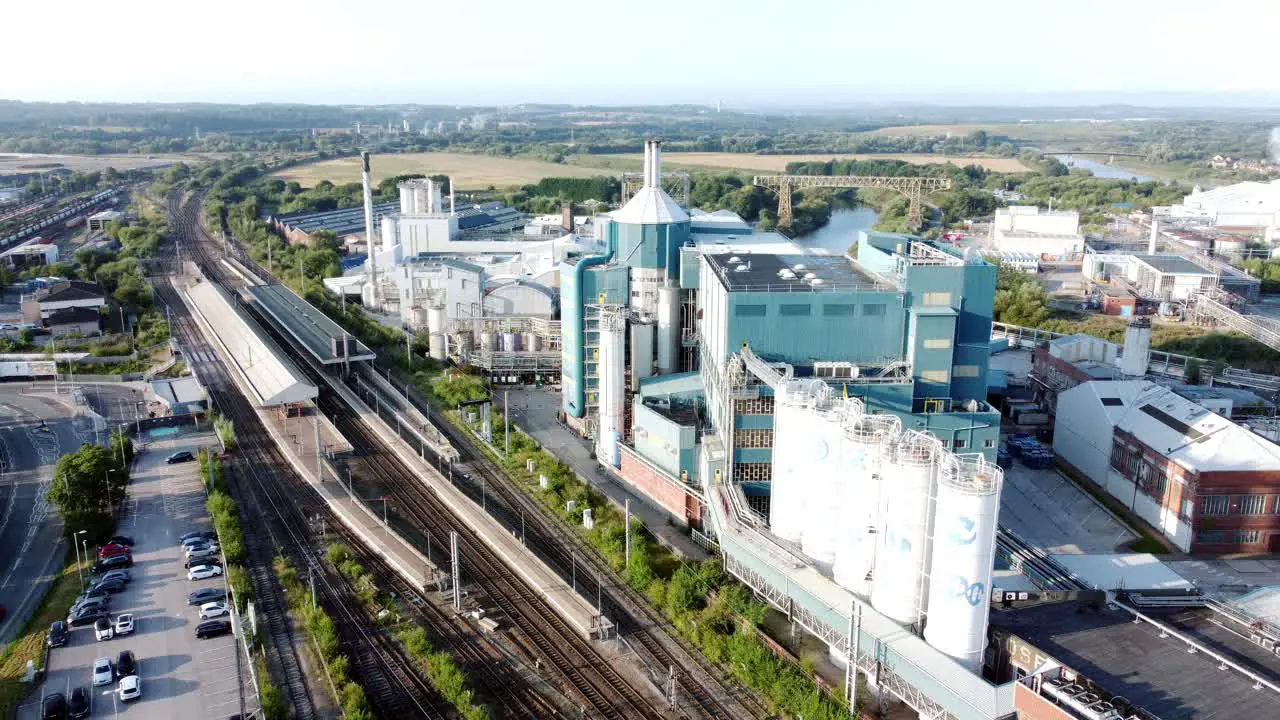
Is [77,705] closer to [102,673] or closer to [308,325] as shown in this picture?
[102,673]

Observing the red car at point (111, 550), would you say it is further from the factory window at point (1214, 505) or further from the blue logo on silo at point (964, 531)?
the factory window at point (1214, 505)

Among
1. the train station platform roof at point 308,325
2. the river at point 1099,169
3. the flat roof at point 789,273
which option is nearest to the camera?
the flat roof at point 789,273

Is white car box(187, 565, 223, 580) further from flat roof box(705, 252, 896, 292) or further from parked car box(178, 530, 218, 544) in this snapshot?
flat roof box(705, 252, 896, 292)

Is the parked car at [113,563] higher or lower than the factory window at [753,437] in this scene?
lower

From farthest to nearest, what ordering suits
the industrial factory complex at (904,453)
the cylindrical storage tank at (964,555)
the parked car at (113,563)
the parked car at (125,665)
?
the parked car at (113,563)
the parked car at (125,665)
the industrial factory complex at (904,453)
the cylindrical storage tank at (964,555)

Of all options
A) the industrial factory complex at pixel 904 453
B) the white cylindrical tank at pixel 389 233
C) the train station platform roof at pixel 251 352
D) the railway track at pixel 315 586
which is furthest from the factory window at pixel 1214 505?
the white cylindrical tank at pixel 389 233
